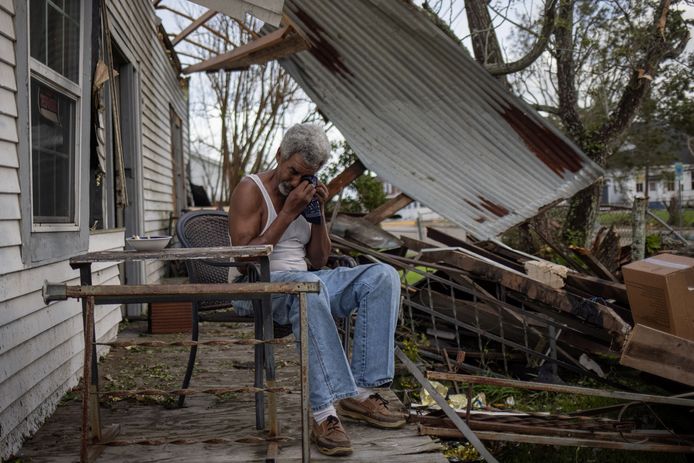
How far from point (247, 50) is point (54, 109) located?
2.82m

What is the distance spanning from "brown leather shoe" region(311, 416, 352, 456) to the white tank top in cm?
89

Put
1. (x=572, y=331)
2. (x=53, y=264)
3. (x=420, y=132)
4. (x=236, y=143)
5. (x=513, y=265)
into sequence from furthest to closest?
(x=236, y=143) → (x=420, y=132) → (x=513, y=265) → (x=572, y=331) → (x=53, y=264)

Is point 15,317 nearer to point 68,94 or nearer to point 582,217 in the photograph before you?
point 68,94

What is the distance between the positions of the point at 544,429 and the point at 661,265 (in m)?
1.46

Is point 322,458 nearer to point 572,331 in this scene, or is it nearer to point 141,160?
point 572,331

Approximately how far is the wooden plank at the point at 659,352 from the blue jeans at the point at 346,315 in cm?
145

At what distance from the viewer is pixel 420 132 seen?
6816 millimetres

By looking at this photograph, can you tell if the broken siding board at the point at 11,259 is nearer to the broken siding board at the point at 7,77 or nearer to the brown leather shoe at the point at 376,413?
the broken siding board at the point at 7,77

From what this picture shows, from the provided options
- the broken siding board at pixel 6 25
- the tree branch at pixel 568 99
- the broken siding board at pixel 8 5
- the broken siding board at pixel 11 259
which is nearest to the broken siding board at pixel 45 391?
the broken siding board at pixel 11 259

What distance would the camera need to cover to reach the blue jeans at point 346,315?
9.89 feet

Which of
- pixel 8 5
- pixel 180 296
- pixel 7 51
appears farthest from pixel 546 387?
pixel 8 5

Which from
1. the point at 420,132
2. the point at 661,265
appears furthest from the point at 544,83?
the point at 661,265

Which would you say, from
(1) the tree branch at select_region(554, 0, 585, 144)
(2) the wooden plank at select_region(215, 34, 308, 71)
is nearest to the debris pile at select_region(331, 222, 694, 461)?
(2) the wooden plank at select_region(215, 34, 308, 71)

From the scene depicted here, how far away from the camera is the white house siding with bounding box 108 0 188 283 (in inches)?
272
